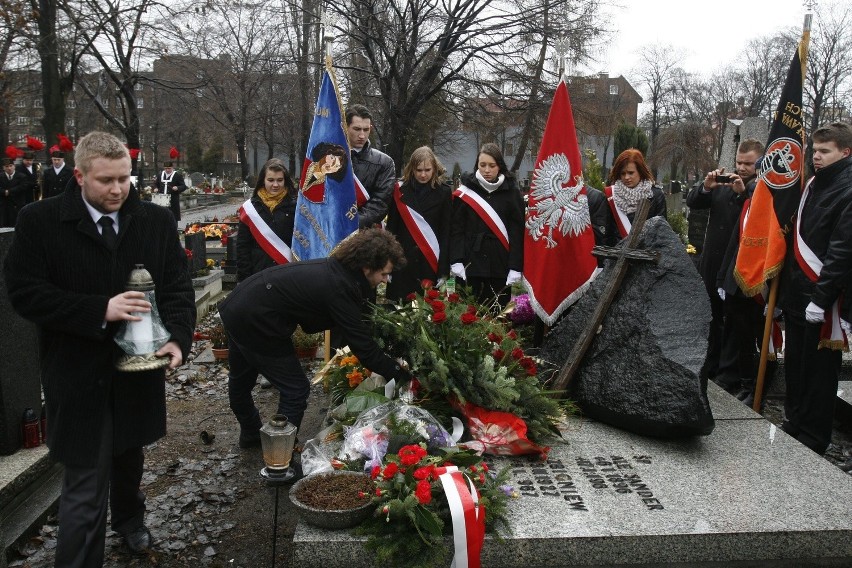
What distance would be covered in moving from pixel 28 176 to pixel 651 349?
14148 millimetres

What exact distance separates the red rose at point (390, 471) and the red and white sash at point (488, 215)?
10.7 feet

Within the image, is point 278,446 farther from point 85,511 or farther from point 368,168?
point 368,168

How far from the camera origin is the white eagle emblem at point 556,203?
19.6 feet

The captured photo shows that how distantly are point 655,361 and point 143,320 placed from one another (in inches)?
111

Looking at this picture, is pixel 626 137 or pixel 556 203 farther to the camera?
pixel 626 137

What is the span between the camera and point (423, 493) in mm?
3070

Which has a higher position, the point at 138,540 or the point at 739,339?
the point at 739,339

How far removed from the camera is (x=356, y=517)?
3129 millimetres

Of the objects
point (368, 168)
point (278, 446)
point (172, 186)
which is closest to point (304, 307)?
point (278, 446)

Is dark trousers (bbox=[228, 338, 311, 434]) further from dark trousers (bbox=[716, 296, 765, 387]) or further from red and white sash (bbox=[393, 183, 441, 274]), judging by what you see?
dark trousers (bbox=[716, 296, 765, 387])

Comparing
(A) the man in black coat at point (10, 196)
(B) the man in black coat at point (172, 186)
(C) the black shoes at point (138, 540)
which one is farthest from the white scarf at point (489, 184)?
(B) the man in black coat at point (172, 186)

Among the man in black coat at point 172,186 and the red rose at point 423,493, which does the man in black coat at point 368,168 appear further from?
the man in black coat at point 172,186

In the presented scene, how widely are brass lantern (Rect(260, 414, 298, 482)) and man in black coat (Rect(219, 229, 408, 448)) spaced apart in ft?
0.99

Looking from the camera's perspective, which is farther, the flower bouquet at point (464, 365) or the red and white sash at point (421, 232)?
the red and white sash at point (421, 232)
